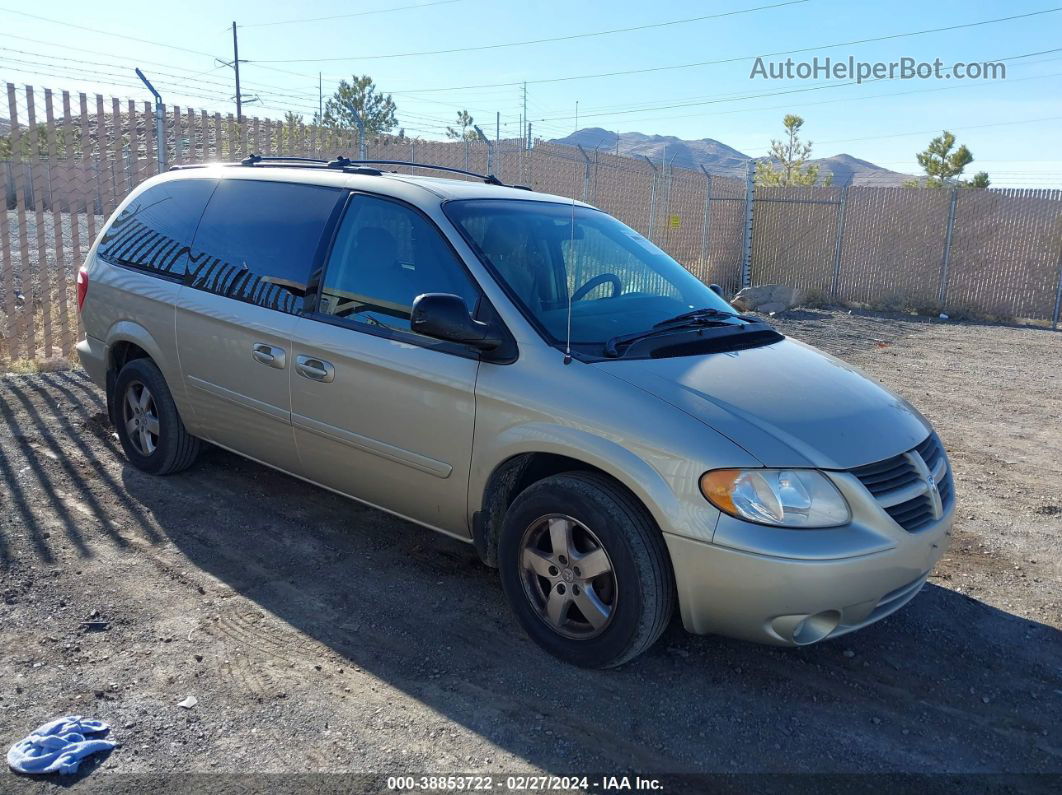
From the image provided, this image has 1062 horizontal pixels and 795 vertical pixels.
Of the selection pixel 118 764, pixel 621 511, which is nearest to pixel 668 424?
pixel 621 511

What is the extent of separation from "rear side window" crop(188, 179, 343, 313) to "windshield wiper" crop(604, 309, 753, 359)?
64.8 inches

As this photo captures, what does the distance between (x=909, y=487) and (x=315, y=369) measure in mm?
2689

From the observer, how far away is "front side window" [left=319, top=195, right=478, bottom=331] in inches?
152

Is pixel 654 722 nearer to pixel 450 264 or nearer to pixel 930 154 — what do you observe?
pixel 450 264

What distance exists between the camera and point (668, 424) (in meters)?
3.15

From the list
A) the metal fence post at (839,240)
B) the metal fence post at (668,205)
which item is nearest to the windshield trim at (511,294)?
the metal fence post at (668,205)

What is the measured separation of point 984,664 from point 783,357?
1.57m

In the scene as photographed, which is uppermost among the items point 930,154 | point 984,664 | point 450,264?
point 930,154

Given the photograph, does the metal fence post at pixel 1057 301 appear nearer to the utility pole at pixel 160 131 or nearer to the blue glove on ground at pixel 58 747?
the utility pole at pixel 160 131

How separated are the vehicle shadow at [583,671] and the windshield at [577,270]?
1380 mm

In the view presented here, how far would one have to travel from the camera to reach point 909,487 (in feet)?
10.9

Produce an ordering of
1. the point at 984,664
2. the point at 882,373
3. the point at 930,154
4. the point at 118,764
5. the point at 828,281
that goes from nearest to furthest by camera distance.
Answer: the point at 118,764
the point at 984,664
the point at 882,373
the point at 828,281
the point at 930,154

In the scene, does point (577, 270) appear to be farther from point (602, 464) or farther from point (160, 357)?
point (160, 357)

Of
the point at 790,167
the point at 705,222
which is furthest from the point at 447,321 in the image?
the point at 790,167
